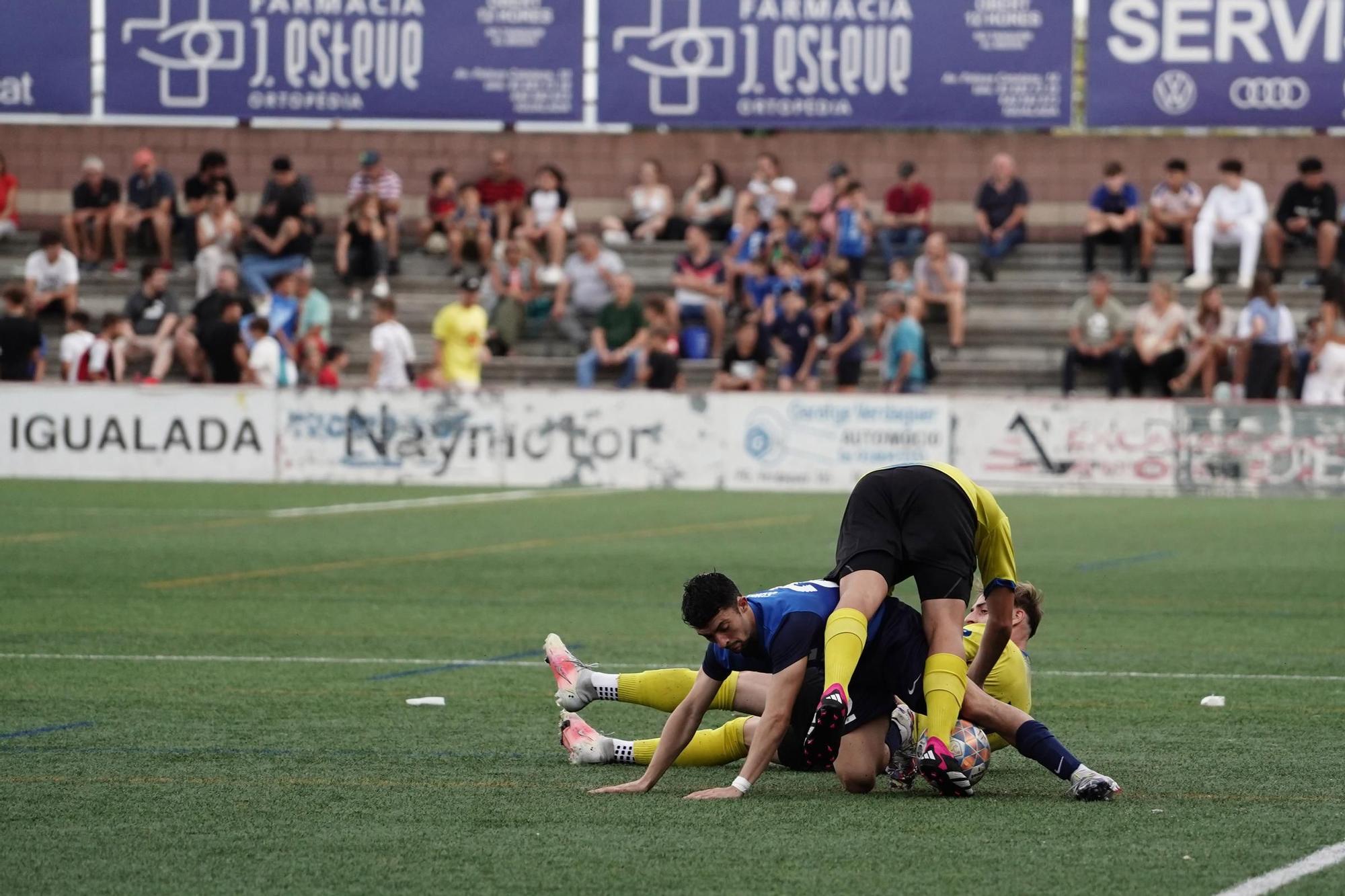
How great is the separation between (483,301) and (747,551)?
13.8 meters

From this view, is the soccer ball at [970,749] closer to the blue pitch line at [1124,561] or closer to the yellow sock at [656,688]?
the yellow sock at [656,688]

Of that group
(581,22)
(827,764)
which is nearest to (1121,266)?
(581,22)

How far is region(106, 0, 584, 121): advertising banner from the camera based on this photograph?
30438 millimetres

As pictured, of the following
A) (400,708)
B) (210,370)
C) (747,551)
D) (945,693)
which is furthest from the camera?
(210,370)

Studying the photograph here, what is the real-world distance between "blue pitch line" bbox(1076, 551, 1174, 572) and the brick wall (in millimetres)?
15931

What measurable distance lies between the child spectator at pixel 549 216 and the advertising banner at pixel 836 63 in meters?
1.28

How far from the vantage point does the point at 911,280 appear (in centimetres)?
2889

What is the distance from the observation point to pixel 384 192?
31.7m

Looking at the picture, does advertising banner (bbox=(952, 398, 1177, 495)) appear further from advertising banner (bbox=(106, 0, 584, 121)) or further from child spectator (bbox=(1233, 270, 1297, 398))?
advertising banner (bbox=(106, 0, 584, 121))

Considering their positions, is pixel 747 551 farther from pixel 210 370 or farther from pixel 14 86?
pixel 14 86

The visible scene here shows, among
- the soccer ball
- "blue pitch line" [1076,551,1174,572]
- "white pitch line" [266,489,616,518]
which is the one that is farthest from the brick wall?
the soccer ball

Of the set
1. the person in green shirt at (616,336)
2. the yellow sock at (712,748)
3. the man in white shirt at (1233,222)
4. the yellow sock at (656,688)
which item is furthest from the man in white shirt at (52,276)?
the yellow sock at (712,748)

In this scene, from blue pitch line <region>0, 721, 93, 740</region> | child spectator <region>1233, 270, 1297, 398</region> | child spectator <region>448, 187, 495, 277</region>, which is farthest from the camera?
child spectator <region>448, 187, 495, 277</region>

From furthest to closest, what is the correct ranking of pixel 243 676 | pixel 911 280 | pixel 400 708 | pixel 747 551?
pixel 911 280
pixel 747 551
pixel 243 676
pixel 400 708
